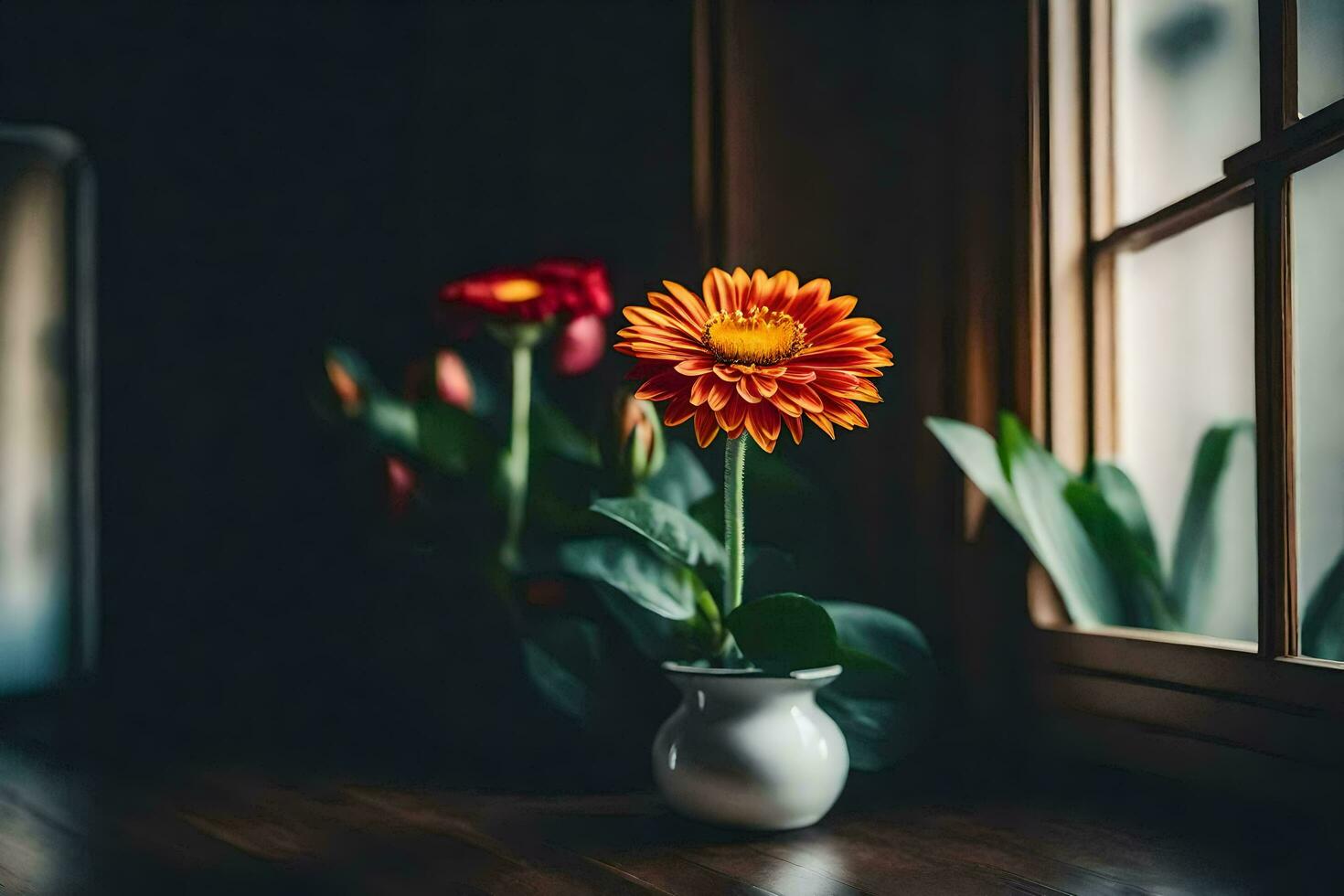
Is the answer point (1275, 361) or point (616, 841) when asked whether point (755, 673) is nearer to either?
point (616, 841)

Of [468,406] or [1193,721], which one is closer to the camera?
[1193,721]

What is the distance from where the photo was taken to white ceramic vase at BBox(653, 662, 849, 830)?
0.57 m

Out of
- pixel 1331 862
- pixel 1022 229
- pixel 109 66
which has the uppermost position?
pixel 109 66

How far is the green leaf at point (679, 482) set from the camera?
76 cm

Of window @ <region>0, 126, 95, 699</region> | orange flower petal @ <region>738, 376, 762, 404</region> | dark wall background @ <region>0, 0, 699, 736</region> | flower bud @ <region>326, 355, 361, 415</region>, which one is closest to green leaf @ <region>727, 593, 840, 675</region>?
orange flower petal @ <region>738, 376, 762, 404</region>

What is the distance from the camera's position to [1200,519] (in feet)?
2.29

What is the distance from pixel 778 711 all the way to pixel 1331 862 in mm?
260

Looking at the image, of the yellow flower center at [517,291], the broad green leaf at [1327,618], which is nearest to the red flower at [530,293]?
the yellow flower center at [517,291]

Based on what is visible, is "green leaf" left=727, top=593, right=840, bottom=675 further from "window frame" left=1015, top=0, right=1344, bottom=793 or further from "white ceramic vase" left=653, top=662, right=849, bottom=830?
"window frame" left=1015, top=0, right=1344, bottom=793

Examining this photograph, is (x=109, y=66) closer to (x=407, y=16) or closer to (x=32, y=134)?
(x=32, y=134)

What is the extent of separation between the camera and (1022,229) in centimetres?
78

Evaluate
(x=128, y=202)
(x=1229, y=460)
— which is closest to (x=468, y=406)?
(x=1229, y=460)

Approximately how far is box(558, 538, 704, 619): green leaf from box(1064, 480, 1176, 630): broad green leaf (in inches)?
10.0

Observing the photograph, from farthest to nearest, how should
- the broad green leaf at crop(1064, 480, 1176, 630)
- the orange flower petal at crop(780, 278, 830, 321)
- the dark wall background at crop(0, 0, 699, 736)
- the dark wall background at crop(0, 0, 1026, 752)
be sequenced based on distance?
the dark wall background at crop(0, 0, 699, 736) → the dark wall background at crop(0, 0, 1026, 752) → the broad green leaf at crop(1064, 480, 1176, 630) → the orange flower petal at crop(780, 278, 830, 321)
